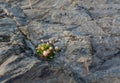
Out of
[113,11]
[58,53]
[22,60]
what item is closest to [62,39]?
[58,53]

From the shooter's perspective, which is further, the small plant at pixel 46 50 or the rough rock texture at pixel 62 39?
the small plant at pixel 46 50

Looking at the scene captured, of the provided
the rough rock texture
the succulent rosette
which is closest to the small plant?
the succulent rosette

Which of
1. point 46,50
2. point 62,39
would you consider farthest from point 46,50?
point 62,39

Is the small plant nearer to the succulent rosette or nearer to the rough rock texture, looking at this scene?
the succulent rosette

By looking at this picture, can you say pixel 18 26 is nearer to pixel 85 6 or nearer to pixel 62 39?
pixel 62 39

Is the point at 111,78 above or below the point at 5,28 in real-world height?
below

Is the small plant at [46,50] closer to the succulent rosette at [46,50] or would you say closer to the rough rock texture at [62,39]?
the succulent rosette at [46,50]

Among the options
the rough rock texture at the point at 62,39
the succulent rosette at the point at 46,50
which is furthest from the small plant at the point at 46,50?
the rough rock texture at the point at 62,39
